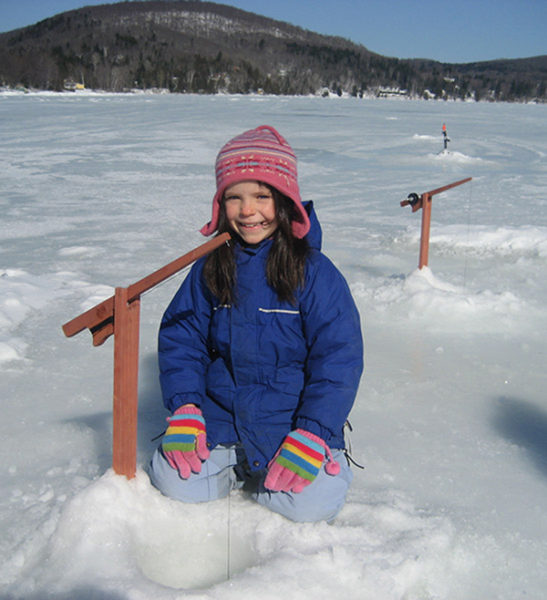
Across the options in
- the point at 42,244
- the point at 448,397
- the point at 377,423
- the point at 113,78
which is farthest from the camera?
the point at 113,78

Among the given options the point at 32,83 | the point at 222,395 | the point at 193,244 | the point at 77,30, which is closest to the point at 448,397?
the point at 222,395

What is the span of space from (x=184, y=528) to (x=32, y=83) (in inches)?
2578

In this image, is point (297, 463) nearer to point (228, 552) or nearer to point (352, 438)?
point (228, 552)

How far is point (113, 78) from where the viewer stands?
7050 cm

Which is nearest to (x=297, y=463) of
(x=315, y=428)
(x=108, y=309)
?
(x=315, y=428)

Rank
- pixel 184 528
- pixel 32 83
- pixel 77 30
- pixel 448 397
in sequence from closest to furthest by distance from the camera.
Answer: pixel 184 528, pixel 448 397, pixel 32 83, pixel 77 30

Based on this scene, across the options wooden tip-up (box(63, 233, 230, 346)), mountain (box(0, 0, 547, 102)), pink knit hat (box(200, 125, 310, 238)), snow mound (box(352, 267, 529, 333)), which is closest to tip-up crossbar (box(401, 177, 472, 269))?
snow mound (box(352, 267, 529, 333))

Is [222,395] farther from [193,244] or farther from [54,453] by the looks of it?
[193,244]

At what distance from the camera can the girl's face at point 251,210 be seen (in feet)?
5.03

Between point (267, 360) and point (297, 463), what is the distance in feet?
0.97

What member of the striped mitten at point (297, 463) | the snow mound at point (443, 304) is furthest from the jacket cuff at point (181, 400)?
the snow mound at point (443, 304)

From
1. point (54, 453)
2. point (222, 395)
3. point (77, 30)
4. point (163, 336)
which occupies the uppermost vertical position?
point (77, 30)

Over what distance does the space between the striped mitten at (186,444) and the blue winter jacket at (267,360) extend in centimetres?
6

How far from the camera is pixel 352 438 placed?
1950mm
